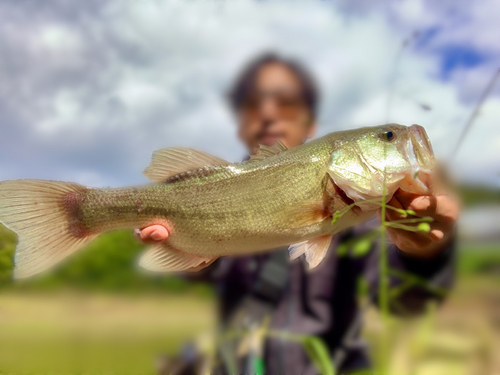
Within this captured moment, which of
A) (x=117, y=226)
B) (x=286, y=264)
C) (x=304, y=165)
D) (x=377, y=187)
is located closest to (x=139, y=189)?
(x=117, y=226)

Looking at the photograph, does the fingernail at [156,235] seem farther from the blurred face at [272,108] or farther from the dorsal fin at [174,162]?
the blurred face at [272,108]

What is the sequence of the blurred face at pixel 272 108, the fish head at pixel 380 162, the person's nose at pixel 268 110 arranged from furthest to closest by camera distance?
the person's nose at pixel 268 110
the blurred face at pixel 272 108
the fish head at pixel 380 162

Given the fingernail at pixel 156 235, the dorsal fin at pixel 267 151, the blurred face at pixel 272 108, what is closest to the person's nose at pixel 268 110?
the blurred face at pixel 272 108

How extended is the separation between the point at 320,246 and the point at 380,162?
203 mm

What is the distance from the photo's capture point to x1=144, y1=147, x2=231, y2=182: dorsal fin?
73 cm

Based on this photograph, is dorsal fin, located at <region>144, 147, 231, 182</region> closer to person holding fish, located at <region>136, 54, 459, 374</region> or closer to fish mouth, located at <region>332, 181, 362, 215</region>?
person holding fish, located at <region>136, 54, 459, 374</region>

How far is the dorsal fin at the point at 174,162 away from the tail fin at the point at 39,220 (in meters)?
0.17

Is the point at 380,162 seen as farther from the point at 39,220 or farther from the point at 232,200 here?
the point at 39,220

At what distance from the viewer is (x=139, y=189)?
0.72m

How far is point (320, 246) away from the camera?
2.29 feet

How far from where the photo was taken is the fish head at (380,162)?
64 centimetres

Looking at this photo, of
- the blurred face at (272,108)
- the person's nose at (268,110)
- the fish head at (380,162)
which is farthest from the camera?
the person's nose at (268,110)

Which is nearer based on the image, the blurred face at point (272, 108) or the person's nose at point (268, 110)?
the blurred face at point (272, 108)

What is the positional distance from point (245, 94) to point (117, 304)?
765cm
